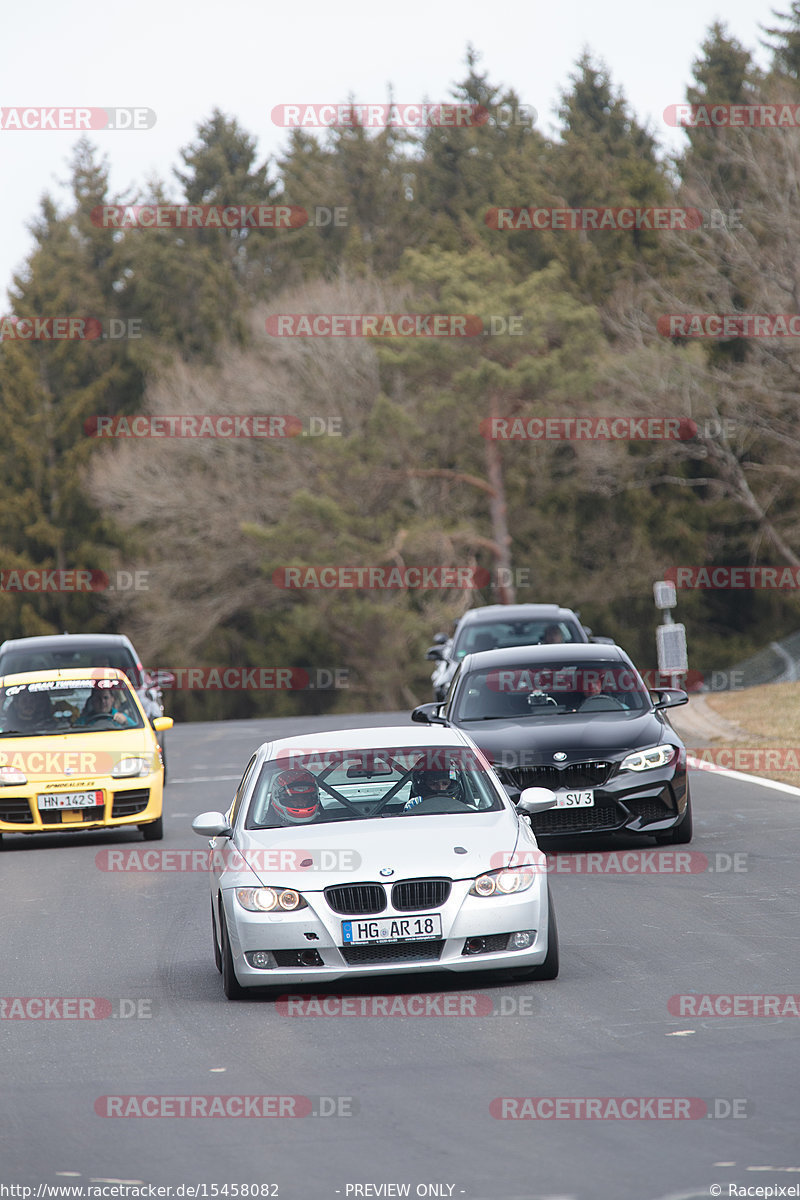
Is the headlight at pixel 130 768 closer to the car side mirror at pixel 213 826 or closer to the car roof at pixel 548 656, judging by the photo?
the car roof at pixel 548 656

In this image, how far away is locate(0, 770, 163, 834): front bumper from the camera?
53.2 ft

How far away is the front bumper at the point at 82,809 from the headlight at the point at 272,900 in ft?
25.3

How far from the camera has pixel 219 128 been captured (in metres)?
84.8

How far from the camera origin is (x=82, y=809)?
53.2 feet

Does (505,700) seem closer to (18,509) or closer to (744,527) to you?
(744,527)

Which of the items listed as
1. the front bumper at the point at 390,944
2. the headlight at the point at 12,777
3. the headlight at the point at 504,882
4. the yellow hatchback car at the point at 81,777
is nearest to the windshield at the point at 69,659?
the yellow hatchback car at the point at 81,777

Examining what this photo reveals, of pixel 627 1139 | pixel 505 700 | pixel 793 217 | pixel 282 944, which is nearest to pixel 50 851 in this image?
pixel 505 700

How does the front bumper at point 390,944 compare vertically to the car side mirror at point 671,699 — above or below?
below

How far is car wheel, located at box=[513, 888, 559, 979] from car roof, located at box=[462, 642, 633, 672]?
256 inches

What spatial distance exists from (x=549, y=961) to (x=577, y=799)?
458cm

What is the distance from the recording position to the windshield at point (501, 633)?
24000 mm

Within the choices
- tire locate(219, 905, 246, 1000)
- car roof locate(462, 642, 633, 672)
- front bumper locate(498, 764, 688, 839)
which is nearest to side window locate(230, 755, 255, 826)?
tire locate(219, 905, 246, 1000)

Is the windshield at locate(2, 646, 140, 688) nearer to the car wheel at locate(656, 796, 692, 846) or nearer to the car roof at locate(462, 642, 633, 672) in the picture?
the car roof at locate(462, 642, 633, 672)

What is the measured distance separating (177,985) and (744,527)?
2109 inches
